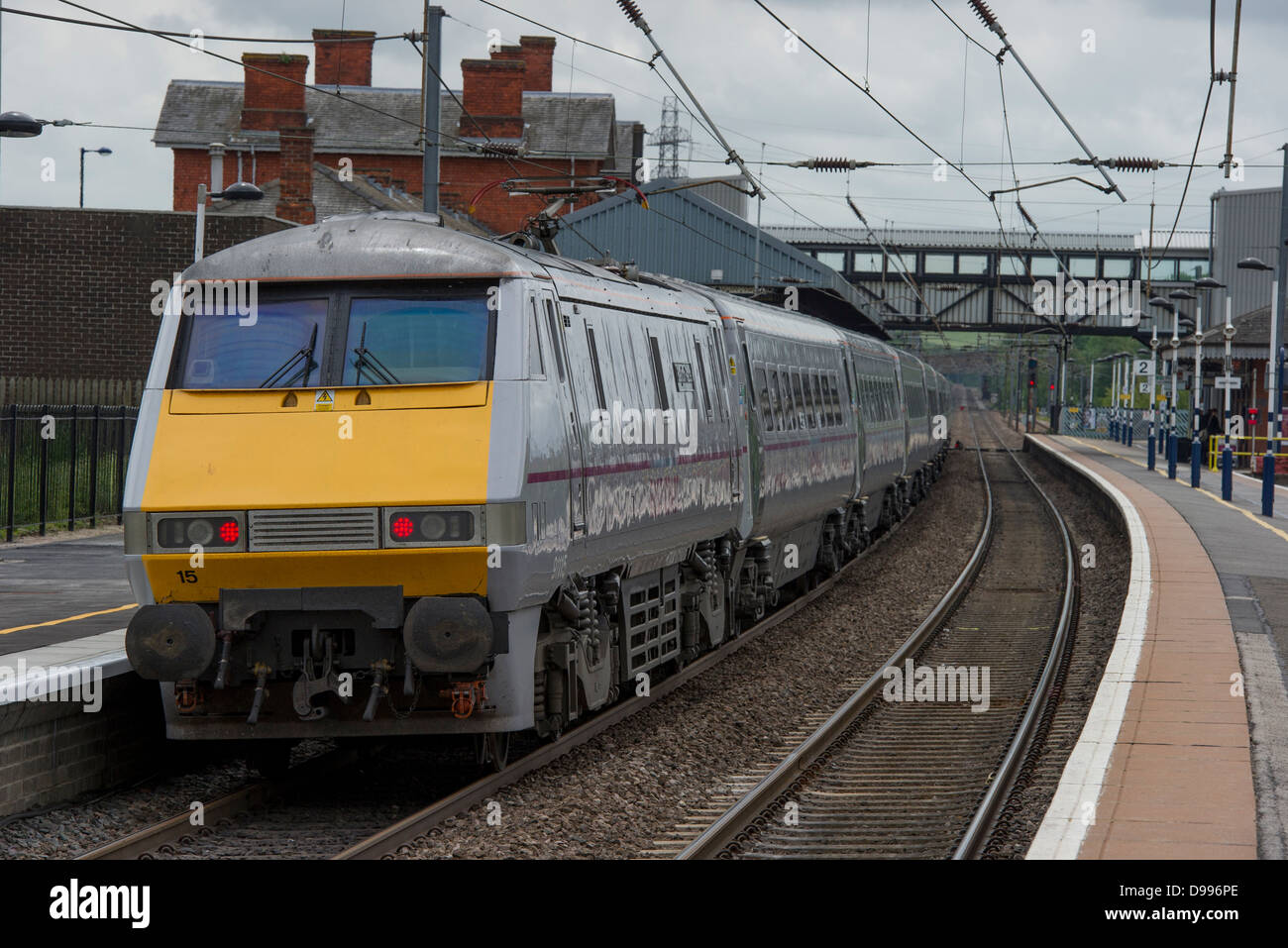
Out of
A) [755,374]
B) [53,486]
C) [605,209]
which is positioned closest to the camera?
[755,374]

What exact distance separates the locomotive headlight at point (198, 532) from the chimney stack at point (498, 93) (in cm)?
4310

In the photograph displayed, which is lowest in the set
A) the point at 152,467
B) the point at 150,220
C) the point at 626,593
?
the point at 626,593

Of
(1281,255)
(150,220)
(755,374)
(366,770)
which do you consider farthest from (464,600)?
(1281,255)

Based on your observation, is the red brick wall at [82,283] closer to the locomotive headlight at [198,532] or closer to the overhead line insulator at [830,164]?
the overhead line insulator at [830,164]

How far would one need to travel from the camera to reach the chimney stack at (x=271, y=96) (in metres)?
45.5

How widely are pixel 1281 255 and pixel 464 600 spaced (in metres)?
33.1

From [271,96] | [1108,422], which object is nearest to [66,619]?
[271,96]

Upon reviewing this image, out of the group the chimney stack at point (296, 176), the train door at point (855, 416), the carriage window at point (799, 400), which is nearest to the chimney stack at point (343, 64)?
the chimney stack at point (296, 176)

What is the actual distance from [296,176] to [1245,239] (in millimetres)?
46894

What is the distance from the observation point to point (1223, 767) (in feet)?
29.7

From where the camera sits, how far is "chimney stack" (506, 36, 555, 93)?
187 ft

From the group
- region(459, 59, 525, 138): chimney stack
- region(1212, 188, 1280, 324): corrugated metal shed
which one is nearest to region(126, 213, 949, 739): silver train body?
region(459, 59, 525, 138): chimney stack

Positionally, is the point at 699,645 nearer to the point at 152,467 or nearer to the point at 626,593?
the point at 626,593

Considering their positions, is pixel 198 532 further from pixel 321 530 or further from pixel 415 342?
pixel 415 342
